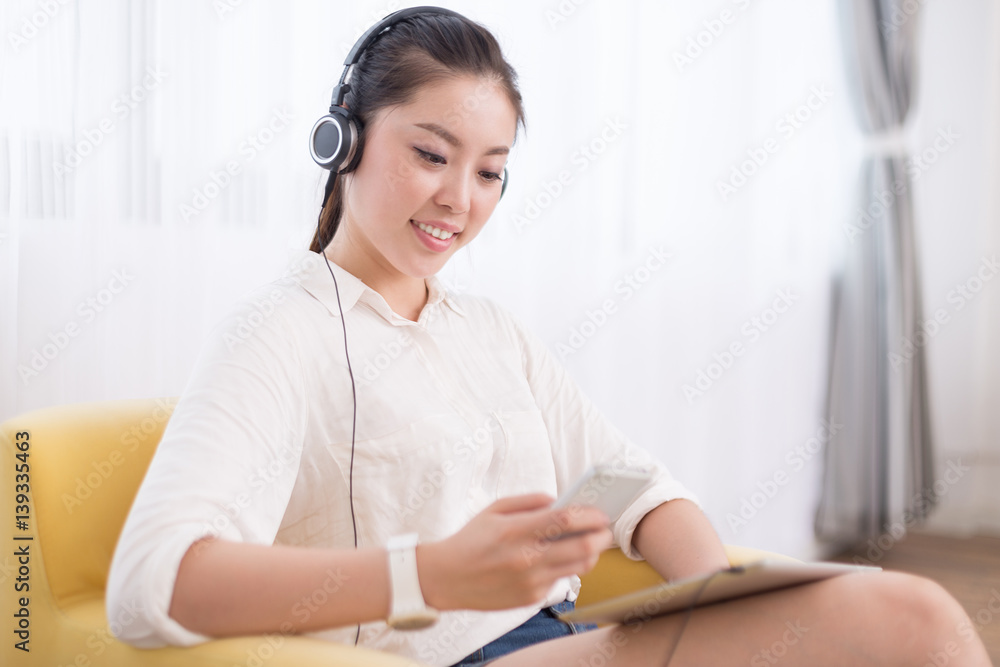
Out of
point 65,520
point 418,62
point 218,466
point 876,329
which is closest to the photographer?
point 218,466

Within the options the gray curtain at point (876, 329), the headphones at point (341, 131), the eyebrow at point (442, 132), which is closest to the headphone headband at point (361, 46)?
the headphones at point (341, 131)

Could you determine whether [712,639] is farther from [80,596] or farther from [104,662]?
[80,596]

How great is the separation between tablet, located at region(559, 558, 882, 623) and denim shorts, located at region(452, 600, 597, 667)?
0.77 feet

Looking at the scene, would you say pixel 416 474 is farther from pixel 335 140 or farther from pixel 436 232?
pixel 335 140

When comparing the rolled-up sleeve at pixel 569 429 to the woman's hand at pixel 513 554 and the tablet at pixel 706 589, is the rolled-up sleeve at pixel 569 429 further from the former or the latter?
the woman's hand at pixel 513 554

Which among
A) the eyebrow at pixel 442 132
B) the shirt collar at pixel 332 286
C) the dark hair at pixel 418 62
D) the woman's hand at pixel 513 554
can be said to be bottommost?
the woman's hand at pixel 513 554

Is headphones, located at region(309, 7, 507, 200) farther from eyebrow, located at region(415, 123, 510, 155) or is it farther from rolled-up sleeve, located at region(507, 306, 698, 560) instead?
rolled-up sleeve, located at region(507, 306, 698, 560)

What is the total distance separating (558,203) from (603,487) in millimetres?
1428

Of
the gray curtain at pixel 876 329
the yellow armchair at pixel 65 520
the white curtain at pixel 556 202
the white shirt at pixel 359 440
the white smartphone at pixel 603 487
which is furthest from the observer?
the gray curtain at pixel 876 329

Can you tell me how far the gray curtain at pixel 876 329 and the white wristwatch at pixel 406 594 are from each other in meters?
2.63

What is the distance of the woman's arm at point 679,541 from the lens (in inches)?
43.1

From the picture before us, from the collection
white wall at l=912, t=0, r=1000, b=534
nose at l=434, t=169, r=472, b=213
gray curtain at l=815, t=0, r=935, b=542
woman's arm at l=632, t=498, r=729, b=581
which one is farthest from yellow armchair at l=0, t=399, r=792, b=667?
white wall at l=912, t=0, r=1000, b=534

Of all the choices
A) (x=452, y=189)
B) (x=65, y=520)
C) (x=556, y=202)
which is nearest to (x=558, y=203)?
(x=556, y=202)

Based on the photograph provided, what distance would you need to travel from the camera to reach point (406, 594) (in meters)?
0.76
